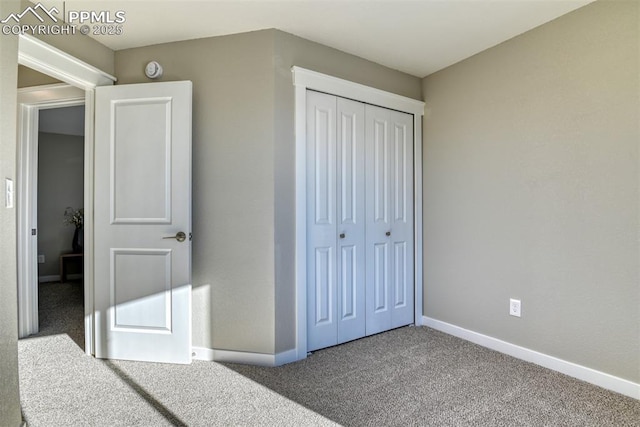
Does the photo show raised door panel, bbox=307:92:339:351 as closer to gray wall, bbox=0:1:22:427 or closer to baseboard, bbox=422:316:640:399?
baseboard, bbox=422:316:640:399

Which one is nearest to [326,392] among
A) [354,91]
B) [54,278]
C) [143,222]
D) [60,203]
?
[143,222]

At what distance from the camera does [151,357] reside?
2.54 meters

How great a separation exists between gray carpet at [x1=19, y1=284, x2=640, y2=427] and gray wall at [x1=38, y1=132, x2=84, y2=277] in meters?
3.36

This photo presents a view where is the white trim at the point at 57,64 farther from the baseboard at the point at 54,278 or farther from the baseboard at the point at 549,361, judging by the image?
the baseboard at the point at 54,278

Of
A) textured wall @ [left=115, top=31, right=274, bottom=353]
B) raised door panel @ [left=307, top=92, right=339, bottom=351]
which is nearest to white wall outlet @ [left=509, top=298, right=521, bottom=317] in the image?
raised door panel @ [left=307, top=92, right=339, bottom=351]

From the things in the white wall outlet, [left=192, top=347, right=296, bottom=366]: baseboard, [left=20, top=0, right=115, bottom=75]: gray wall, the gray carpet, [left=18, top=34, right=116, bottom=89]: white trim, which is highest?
[left=20, top=0, right=115, bottom=75]: gray wall

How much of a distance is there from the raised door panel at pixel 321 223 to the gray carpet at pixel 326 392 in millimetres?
216

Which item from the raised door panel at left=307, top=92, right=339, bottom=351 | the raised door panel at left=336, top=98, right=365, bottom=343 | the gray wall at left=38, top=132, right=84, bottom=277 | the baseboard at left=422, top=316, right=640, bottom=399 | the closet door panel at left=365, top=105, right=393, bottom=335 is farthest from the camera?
the gray wall at left=38, top=132, right=84, bottom=277

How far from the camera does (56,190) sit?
5.59m

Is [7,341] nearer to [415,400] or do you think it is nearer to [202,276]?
[202,276]

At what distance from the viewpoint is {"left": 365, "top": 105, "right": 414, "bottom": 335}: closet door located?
3.06 m

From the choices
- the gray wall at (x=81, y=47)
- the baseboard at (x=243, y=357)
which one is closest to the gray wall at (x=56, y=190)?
the gray wall at (x=81, y=47)

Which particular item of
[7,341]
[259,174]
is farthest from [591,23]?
[7,341]

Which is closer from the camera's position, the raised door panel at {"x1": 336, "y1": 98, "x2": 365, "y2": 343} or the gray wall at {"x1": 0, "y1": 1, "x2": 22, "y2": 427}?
the gray wall at {"x1": 0, "y1": 1, "x2": 22, "y2": 427}
